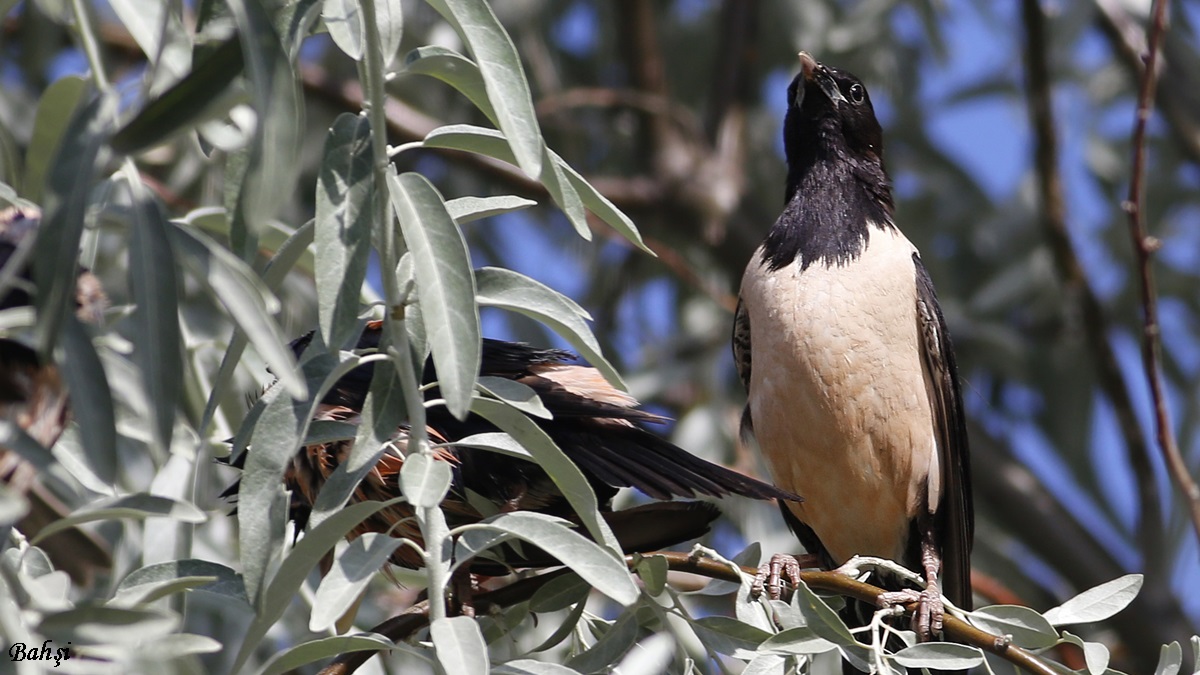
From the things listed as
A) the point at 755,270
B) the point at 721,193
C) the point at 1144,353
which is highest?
the point at 721,193

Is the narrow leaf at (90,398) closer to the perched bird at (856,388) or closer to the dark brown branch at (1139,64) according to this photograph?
the perched bird at (856,388)

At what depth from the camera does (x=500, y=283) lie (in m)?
2.01

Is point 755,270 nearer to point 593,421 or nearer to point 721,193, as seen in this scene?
point 593,421

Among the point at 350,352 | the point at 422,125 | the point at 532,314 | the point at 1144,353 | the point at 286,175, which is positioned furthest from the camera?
the point at 422,125

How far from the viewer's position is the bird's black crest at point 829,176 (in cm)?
373

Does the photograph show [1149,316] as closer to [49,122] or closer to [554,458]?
[554,458]

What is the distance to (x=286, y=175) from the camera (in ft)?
4.82

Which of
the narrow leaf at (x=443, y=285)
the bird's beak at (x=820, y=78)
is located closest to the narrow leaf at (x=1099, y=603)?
the narrow leaf at (x=443, y=285)

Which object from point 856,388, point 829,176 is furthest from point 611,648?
point 829,176

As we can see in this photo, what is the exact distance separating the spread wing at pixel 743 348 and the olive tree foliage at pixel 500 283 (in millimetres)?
669

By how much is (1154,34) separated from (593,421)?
2230 mm

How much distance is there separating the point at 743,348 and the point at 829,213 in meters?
0.45

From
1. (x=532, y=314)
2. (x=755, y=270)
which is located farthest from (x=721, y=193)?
(x=532, y=314)

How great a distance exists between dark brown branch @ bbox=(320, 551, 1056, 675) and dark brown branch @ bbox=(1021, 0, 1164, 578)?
3122 mm
